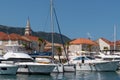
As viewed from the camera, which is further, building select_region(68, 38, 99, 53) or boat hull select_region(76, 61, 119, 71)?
building select_region(68, 38, 99, 53)

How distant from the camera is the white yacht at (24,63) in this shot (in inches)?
Answer: 1770

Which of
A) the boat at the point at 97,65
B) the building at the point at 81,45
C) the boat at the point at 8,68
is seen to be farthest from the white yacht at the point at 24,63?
the building at the point at 81,45

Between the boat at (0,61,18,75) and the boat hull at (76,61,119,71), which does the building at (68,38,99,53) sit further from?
the boat at (0,61,18,75)

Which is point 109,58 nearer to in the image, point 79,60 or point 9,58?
point 79,60

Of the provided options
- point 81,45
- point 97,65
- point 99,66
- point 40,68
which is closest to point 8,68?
point 40,68

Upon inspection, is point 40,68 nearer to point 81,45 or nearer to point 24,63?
point 24,63

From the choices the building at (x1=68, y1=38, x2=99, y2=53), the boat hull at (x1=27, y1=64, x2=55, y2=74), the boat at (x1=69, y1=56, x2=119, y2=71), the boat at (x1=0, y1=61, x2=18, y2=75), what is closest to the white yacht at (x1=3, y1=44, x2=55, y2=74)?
the boat hull at (x1=27, y1=64, x2=55, y2=74)

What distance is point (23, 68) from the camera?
46062 mm

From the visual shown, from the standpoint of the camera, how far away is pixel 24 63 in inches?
1802

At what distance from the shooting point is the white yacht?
45.0m

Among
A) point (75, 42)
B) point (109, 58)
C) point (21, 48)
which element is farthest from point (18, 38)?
point (21, 48)

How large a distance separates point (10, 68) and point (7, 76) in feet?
4.13

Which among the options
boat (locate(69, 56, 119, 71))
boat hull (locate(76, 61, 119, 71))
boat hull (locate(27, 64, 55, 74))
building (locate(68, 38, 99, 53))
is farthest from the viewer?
building (locate(68, 38, 99, 53))

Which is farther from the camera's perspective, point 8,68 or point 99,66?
point 99,66
